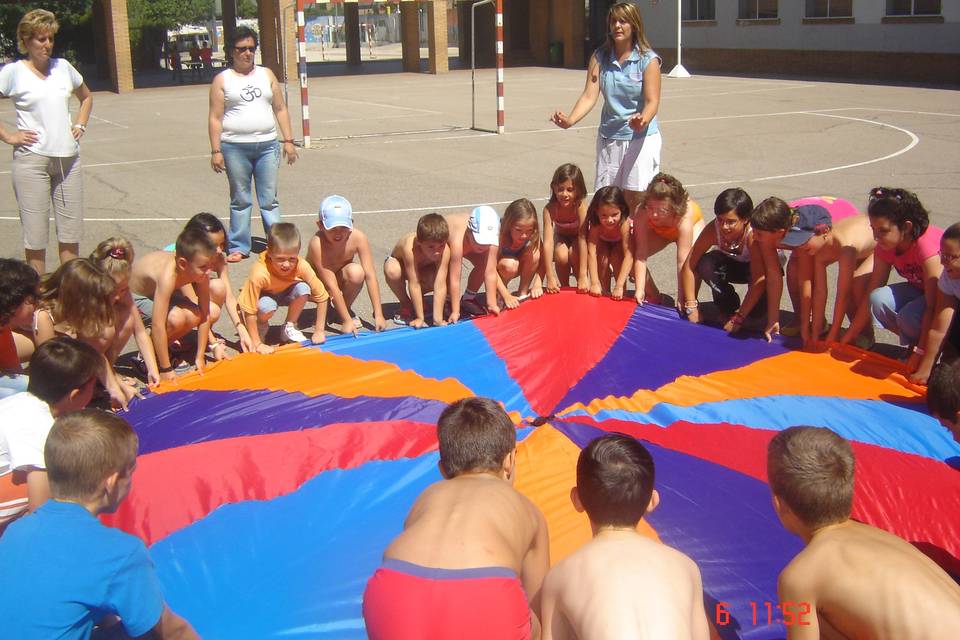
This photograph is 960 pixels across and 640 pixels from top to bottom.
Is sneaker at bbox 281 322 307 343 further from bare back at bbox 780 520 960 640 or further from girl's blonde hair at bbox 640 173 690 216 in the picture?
bare back at bbox 780 520 960 640

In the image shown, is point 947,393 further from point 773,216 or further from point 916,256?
point 773,216

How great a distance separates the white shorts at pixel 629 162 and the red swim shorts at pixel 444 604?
13.6 ft

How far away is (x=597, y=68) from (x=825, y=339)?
246 centimetres

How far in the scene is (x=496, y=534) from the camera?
2391mm

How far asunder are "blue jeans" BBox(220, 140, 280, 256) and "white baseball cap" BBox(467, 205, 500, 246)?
226 centimetres

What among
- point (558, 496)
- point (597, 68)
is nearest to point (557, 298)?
point (597, 68)

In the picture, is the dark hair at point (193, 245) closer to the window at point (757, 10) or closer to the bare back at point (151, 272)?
the bare back at point (151, 272)

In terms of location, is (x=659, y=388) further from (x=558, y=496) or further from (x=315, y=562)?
(x=315, y=562)

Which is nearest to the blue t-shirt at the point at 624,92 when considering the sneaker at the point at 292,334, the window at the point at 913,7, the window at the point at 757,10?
the sneaker at the point at 292,334

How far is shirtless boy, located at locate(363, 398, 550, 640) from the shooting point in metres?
2.21

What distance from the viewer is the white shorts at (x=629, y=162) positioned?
6059mm

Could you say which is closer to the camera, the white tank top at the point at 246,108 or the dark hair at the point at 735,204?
the dark hair at the point at 735,204

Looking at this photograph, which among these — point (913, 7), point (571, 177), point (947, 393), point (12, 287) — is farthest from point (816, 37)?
point (12, 287)

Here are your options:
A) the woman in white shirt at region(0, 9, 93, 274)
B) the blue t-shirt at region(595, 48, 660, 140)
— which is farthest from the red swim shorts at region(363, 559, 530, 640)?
the woman in white shirt at region(0, 9, 93, 274)
